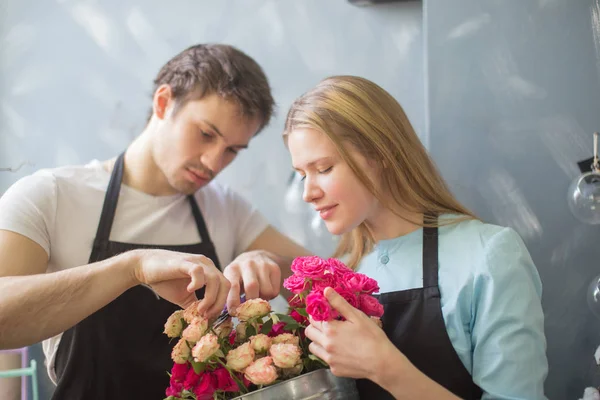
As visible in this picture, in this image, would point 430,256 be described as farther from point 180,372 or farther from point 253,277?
point 180,372

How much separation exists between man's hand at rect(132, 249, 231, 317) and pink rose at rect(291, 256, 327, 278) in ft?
0.79

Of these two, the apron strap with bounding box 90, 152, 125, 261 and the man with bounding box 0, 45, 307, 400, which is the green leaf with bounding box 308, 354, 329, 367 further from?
the apron strap with bounding box 90, 152, 125, 261

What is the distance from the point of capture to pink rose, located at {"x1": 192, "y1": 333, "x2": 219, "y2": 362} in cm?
103

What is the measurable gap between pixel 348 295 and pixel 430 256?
35cm

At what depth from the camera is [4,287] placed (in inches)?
53.3

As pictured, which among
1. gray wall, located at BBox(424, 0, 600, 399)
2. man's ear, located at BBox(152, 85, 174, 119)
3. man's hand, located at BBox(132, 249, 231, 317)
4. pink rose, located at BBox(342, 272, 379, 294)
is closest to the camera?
pink rose, located at BBox(342, 272, 379, 294)

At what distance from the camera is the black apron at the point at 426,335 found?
1273 mm

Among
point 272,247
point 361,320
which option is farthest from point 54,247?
point 361,320

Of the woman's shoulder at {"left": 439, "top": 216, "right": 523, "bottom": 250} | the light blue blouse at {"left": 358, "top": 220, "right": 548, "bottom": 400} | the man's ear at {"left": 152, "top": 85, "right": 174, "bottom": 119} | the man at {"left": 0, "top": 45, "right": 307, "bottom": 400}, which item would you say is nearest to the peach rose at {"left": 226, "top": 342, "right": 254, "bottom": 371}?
the man at {"left": 0, "top": 45, "right": 307, "bottom": 400}

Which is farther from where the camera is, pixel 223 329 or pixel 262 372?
pixel 223 329

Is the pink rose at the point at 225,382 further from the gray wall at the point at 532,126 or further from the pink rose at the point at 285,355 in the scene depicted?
the gray wall at the point at 532,126

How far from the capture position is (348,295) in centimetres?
110

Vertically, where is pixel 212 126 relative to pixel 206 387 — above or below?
above

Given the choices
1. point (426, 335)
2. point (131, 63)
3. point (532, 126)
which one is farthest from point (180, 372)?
point (131, 63)
